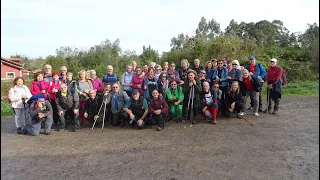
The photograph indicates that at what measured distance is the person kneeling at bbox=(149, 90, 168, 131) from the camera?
290 inches

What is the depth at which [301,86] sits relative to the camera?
1593 centimetres

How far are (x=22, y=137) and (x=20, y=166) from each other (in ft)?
7.11

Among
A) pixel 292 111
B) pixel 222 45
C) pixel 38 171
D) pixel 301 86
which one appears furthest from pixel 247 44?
pixel 38 171

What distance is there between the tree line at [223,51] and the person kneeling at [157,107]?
3.87m

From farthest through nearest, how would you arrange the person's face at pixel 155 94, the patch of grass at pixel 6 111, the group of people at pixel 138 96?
1. the patch of grass at pixel 6 111
2. the person's face at pixel 155 94
3. the group of people at pixel 138 96

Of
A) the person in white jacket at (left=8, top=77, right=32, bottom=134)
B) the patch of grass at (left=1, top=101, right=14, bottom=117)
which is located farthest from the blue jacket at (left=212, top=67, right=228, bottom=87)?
the patch of grass at (left=1, top=101, right=14, bottom=117)

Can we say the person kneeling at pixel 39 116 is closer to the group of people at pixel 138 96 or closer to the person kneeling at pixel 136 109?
the group of people at pixel 138 96

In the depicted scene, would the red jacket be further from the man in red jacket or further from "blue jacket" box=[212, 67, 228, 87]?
"blue jacket" box=[212, 67, 228, 87]

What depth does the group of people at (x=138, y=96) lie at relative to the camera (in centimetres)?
730

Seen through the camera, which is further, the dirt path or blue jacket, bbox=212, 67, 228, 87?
blue jacket, bbox=212, 67, 228, 87

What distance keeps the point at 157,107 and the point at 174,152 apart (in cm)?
219

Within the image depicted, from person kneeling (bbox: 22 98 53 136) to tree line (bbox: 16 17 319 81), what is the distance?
668 cm

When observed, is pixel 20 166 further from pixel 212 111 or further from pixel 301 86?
pixel 301 86

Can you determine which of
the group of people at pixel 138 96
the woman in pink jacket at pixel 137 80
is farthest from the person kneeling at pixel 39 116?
the woman in pink jacket at pixel 137 80
